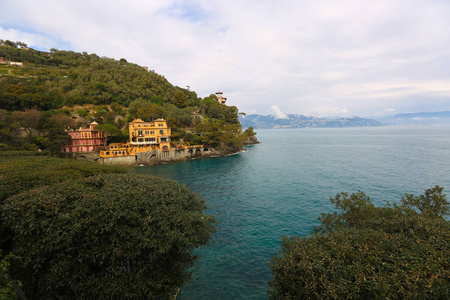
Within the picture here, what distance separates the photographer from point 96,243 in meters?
9.16

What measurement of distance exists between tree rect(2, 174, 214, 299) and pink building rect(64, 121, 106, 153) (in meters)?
47.9

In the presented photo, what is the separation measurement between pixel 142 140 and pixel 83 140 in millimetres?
14772

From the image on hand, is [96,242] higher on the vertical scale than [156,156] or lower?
higher

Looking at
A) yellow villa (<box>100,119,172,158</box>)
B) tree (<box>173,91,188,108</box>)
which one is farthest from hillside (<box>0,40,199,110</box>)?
yellow villa (<box>100,119,172,158</box>)

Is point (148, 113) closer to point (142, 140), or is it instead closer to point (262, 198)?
point (142, 140)

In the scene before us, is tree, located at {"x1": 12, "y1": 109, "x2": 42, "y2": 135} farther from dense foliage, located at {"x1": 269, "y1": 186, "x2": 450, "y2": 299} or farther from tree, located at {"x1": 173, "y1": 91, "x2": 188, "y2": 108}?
dense foliage, located at {"x1": 269, "y1": 186, "x2": 450, "y2": 299}

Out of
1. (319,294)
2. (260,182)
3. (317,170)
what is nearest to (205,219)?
(319,294)

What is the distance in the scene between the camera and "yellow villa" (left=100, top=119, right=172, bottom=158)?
53.7 meters

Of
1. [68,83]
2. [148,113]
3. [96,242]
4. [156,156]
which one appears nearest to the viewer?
[96,242]

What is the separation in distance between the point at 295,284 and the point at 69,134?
61.1 meters

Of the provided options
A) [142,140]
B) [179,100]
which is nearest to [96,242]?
[142,140]

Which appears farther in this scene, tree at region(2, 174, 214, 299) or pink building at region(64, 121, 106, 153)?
pink building at region(64, 121, 106, 153)

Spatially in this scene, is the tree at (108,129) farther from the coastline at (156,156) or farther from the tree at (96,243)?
the tree at (96,243)

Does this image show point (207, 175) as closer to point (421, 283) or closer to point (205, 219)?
point (205, 219)
